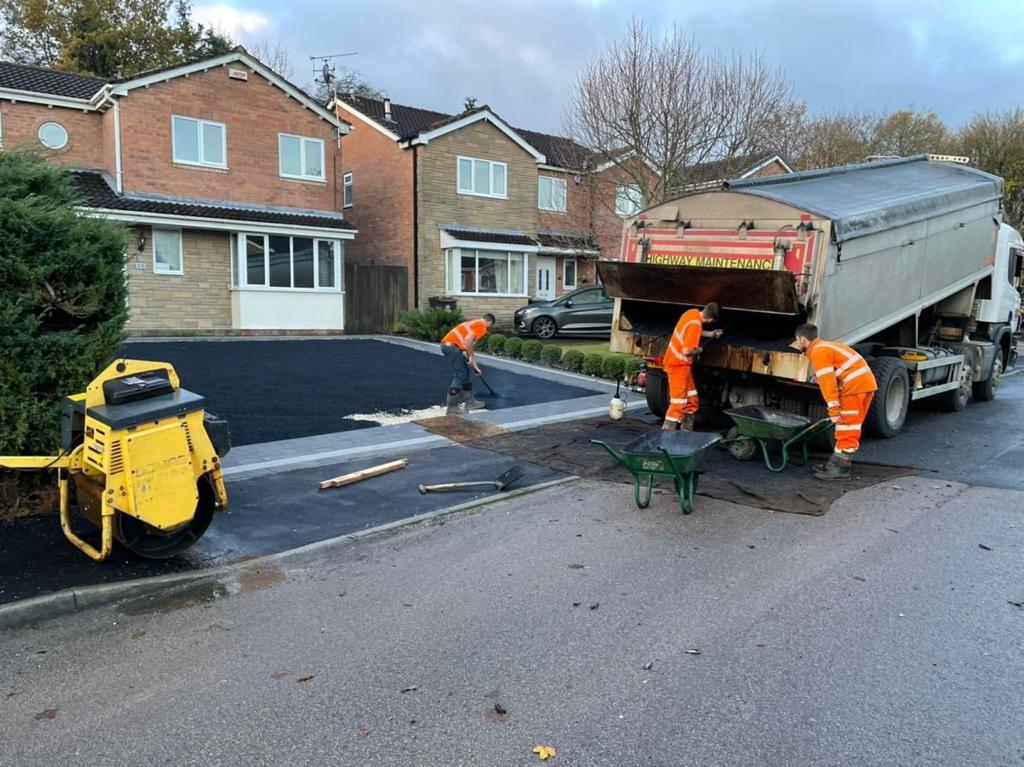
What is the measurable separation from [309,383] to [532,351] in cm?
523

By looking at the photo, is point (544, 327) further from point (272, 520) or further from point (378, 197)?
point (272, 520)

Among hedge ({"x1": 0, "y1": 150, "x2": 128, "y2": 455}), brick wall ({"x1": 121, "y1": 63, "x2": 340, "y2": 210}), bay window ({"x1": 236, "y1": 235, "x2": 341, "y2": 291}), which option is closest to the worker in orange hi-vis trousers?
hedge ({"x1": 0, "y1": 150, "x2": 128, "y2": 455})

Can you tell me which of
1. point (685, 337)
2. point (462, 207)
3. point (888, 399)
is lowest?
point (888, 399)

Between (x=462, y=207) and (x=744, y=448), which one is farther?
(x=462, y=207)

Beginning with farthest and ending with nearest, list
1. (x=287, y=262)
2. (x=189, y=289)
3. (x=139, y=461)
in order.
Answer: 1. (x=287, y=262)
2. (x=189, y=289)
3. (x=139, y=461)

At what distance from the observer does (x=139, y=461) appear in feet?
14.8

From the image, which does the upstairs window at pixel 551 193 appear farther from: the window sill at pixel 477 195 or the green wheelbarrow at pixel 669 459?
the green wheelbarrow at pixel 669 459

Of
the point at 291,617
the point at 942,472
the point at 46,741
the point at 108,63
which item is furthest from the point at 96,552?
the point at 108,63

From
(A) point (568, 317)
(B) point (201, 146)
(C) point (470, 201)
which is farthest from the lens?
(C) point (470, 201)

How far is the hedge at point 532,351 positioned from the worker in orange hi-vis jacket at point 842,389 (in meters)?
8.85

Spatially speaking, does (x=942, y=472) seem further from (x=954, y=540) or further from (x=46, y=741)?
(x=46, y=741)

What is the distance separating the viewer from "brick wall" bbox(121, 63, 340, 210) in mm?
18891

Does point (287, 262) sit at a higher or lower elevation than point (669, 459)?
higher

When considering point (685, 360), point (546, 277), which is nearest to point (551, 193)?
point (546, 277)
